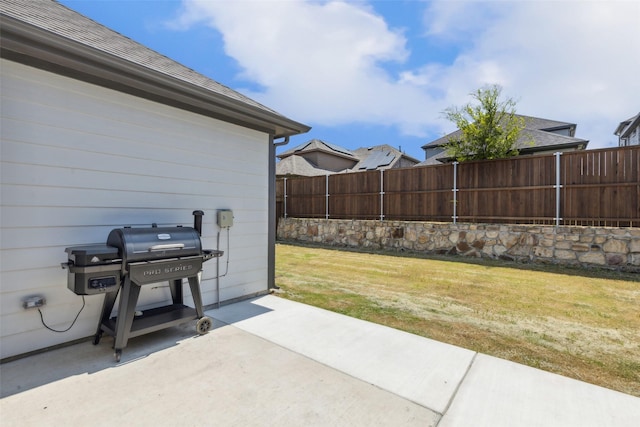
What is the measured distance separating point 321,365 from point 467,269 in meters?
5.45

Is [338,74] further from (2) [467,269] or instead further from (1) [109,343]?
(1) [109,343]

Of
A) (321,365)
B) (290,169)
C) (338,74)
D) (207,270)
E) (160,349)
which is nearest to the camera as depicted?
(321,365)

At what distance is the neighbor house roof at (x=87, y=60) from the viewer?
7.68 feet

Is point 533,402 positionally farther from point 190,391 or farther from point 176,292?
point 176,292

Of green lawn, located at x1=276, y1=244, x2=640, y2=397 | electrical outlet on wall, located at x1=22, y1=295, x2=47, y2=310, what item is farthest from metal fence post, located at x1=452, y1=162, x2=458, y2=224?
electrical outlet on wall, located at x1=22, y1=295, x2=47, y2=310

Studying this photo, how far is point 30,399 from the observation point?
200 cm

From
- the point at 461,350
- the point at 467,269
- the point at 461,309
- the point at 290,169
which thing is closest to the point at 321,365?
the point at 461,350

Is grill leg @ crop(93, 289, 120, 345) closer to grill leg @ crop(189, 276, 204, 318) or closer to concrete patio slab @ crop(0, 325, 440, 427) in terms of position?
concrete patio slab @ crop(0, 325, 440, 427)

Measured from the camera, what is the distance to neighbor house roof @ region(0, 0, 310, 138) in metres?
2.34

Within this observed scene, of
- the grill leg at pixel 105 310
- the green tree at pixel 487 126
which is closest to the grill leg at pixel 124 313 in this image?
the grill leg at pixel 105 310

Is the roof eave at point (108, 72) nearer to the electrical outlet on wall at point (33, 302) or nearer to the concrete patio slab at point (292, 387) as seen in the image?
the electrical outlet on wall at point (33, 302)

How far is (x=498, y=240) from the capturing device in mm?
7844

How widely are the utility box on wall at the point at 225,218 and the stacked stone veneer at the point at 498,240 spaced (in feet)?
22.0

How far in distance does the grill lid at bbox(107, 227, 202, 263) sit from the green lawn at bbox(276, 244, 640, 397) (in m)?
2.01
